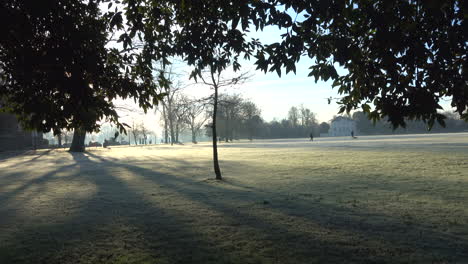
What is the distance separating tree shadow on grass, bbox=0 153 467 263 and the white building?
109591 millimetres

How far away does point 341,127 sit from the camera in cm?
11144

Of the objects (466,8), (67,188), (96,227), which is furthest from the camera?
(67,188)

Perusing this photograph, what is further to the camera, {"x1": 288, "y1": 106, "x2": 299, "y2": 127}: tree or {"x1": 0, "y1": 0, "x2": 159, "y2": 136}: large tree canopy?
{"x1": 288, "y1": 106, "x2": 299, "y2": 127}: tree

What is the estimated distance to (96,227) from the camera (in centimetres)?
564

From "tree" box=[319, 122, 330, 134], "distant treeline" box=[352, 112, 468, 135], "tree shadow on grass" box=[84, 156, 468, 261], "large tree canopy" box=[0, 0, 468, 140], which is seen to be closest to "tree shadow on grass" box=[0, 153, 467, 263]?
"tree shadow on grass" box=[84, 156, 468, 261]

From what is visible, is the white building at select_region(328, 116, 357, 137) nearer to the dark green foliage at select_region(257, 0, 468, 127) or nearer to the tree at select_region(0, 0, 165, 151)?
the dark green foliage at select_region(257, 0, 468, 127)

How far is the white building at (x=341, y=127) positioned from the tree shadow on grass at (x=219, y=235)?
110 m

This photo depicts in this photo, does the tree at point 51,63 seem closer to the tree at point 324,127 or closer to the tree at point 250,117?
the tree at point 250,117

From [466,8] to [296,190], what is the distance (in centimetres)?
585

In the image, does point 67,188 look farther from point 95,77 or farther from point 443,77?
point 443,77

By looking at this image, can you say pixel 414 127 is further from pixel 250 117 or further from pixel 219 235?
pixel 219 235

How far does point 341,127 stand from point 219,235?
113829 mm

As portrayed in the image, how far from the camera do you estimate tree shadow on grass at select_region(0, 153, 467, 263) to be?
421 cm

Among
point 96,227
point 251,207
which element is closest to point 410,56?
point 251,207
